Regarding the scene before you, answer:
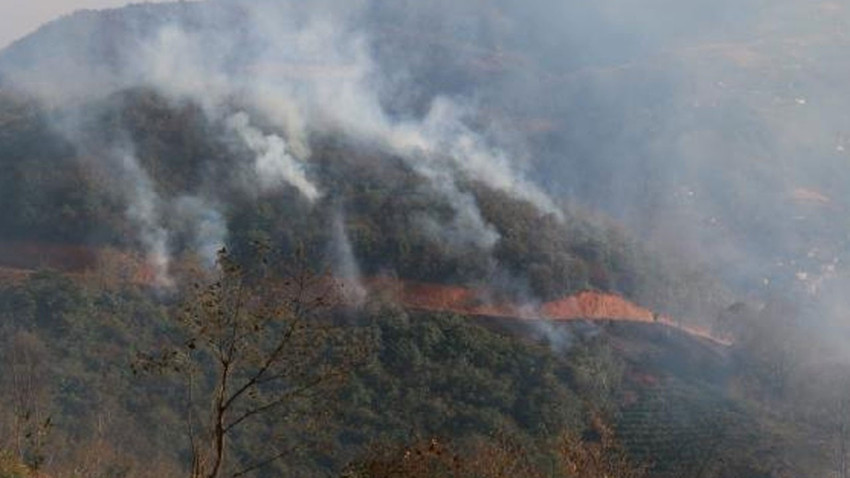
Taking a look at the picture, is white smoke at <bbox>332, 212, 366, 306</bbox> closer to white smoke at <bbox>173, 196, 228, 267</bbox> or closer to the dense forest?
the dense forest

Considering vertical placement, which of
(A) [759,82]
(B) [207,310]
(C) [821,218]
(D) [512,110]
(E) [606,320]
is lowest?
(B) [207,310]

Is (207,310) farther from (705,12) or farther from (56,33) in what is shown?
(705,12)

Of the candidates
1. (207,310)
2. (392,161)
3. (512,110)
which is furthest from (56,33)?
(207,310)

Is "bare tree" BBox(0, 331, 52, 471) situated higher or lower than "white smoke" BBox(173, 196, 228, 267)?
lower

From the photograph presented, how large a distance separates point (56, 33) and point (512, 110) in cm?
4646

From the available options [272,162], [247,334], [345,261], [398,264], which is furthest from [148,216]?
[247,334]

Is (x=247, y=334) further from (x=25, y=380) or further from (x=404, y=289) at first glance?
(x=404, y=289)

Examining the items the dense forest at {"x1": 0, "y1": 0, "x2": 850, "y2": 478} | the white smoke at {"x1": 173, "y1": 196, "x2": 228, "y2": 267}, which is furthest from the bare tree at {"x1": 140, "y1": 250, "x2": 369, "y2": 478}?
the white smoke at {"x1": 173, "y1": 196, "x2": 228, "y2": 267}

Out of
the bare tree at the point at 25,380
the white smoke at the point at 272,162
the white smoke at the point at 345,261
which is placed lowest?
the bare tree at the point at 25,380

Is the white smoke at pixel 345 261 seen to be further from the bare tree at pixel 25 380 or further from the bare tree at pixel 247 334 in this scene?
the bare tree at pixel 247 334

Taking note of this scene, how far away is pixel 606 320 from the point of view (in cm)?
5078

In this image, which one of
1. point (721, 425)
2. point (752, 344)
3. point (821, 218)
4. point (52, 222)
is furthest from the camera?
point (821, 218)

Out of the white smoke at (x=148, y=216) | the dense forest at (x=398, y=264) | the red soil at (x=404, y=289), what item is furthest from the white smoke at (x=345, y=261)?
the white smoke at (x=148, y=216)

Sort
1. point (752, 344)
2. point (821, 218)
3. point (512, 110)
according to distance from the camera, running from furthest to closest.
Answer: point (512, 110)
point (821, 218)
point (752, 344)
